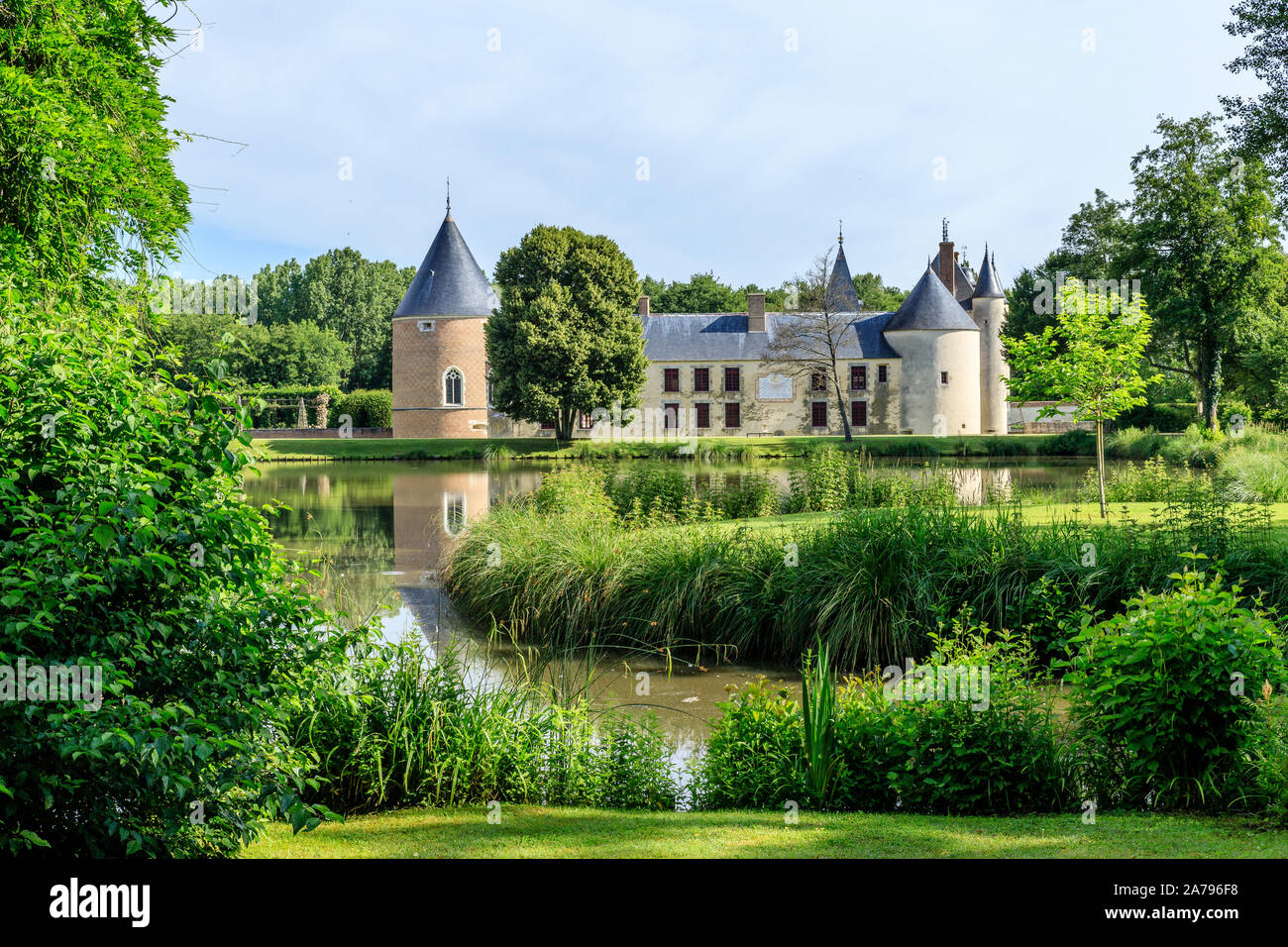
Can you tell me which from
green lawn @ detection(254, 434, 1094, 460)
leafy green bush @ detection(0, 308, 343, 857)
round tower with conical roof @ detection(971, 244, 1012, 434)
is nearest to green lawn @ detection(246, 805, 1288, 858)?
leafy green bush @ detection(0, 308, 343, 857)

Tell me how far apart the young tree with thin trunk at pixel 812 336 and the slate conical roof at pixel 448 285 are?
13.9 meters

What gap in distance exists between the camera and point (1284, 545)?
326 inches

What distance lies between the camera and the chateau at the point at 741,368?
46344 millimetres

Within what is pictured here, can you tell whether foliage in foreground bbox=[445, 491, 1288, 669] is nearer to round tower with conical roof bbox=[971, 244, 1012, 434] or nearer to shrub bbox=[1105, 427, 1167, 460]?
shrub bbox=[1105, 427, 1167, 460]

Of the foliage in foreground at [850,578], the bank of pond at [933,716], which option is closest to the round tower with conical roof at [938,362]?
the foliage in foreground at [850,578]

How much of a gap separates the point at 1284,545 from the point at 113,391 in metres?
8.60

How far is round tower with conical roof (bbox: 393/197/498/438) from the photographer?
46.2 m

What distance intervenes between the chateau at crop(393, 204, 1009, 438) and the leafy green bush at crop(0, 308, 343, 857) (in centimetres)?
4158

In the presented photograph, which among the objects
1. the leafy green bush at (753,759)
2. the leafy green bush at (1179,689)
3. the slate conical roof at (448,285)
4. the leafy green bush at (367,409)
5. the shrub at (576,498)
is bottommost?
the leafy green bush at (753,759)

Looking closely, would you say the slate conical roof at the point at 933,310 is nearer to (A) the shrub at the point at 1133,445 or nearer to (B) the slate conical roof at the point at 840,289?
(B) the slate conical roof at the point at 840,289

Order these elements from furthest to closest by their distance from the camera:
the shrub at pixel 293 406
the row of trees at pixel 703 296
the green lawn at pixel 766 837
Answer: the row of trees at pixel 703 296 < the shrub at pixel 293 406 < the green lawn at pixel 766 837

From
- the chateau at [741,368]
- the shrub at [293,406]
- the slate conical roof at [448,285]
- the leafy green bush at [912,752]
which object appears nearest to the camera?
the leafy green bush at [912,752]
